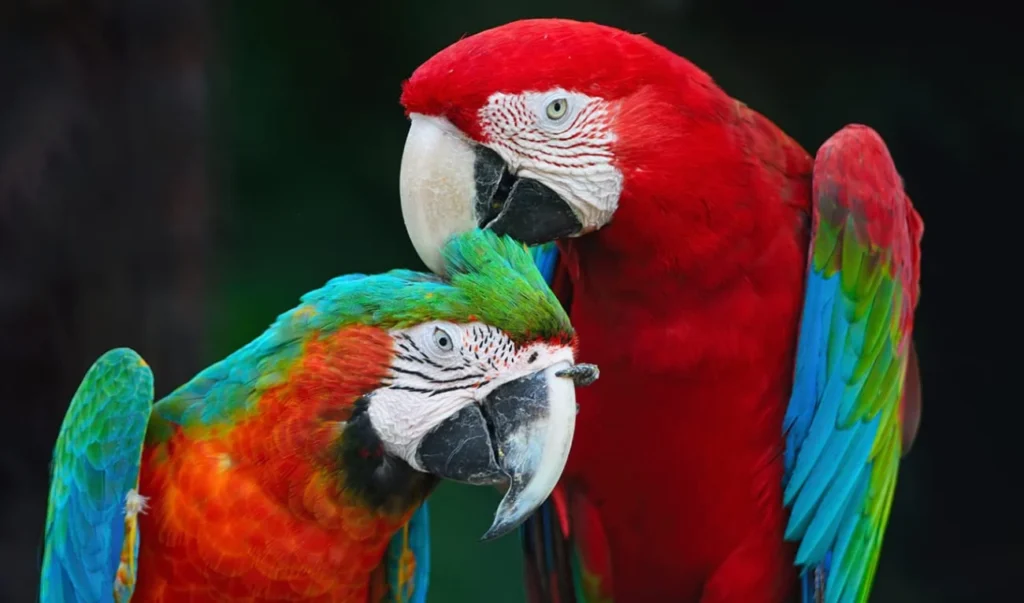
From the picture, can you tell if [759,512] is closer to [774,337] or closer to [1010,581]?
[774,337]

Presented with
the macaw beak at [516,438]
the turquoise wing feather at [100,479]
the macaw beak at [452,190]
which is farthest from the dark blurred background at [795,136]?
the macaw beak at [516,438]

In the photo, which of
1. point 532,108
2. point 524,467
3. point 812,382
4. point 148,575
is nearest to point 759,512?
point 812,382

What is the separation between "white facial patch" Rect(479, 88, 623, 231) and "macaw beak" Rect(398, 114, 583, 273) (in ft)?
0.09

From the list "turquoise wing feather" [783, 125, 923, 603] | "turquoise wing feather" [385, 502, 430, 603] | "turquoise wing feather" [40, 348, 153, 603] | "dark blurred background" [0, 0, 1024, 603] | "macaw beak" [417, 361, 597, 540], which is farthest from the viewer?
"dark blurred background" [0, 0, 1024, 603]

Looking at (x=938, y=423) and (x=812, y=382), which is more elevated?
(x=812, y=382)

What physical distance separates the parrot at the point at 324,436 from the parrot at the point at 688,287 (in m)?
0.19

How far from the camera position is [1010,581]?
4.55m

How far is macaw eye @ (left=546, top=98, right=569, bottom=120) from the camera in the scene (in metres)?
1.86

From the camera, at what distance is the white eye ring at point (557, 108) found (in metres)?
1.86

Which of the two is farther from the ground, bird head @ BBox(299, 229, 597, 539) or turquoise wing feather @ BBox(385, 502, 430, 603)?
bird head @ BBox(299, 229, 597, 539)

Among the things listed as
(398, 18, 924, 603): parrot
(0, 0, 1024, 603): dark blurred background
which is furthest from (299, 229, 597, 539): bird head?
(0, 0, 1024, 603): dark blurred background

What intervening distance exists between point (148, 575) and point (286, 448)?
0.34 meters

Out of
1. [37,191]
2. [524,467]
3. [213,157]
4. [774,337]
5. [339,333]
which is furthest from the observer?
[213,157]

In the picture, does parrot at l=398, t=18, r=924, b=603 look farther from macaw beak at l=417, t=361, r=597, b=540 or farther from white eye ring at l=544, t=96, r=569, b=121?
macaw beak at l=417, t=361, r=597, b=540
